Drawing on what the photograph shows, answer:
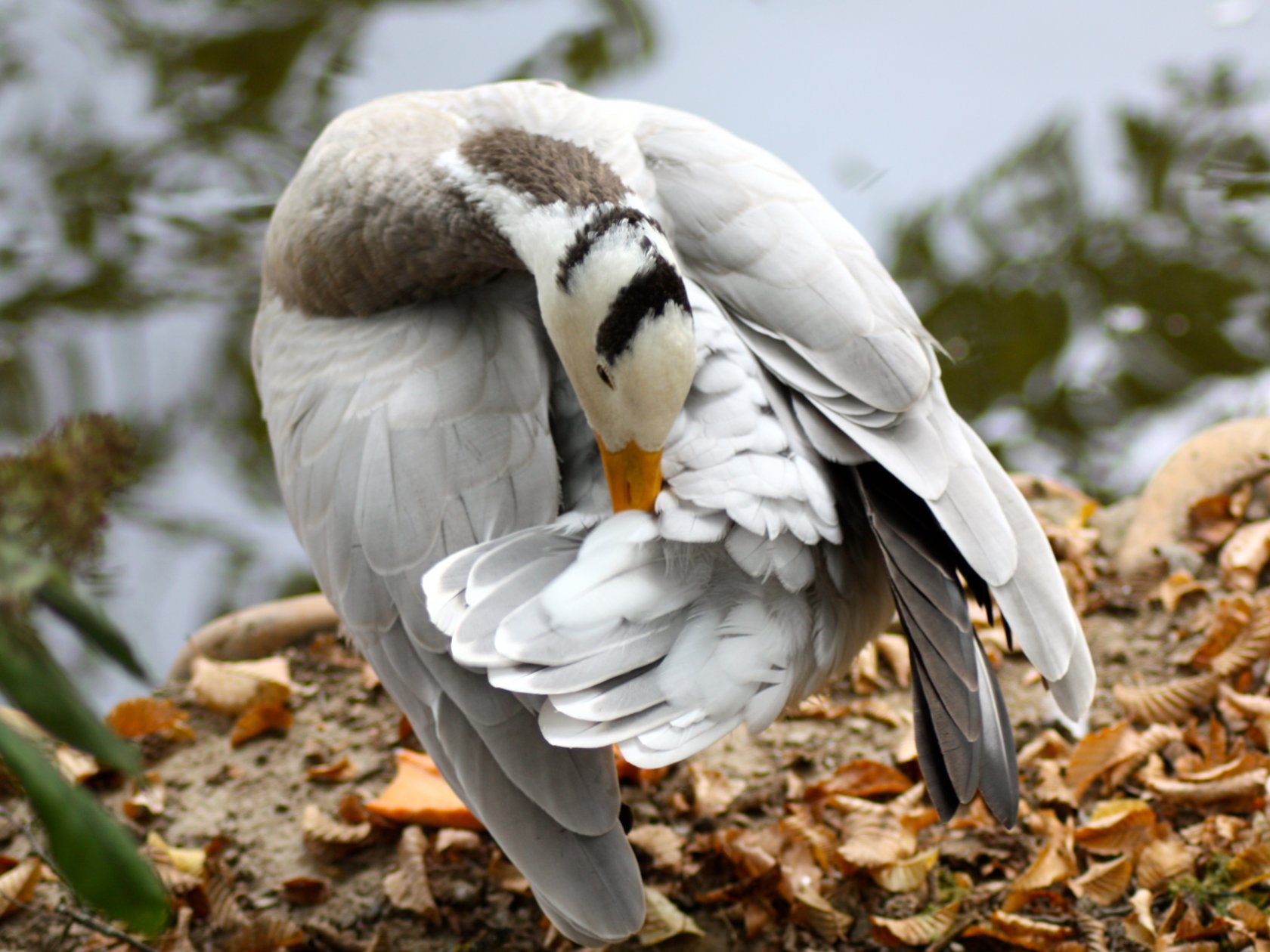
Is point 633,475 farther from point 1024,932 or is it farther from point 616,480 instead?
point 1024,932

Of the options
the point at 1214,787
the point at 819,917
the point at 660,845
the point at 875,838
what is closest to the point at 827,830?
the point at 875,838

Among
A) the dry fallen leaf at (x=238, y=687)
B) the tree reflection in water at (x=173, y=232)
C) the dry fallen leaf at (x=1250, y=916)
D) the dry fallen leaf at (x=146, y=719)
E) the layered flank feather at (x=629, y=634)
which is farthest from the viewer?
the tree reflection in water at (x=173, y=232)

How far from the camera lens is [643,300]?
1794 millimetres

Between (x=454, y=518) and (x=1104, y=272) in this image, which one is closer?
(x=454, y=518)

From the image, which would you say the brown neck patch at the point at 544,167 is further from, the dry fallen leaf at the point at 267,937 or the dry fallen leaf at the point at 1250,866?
the dry fallen leaf at the point at 1250,866

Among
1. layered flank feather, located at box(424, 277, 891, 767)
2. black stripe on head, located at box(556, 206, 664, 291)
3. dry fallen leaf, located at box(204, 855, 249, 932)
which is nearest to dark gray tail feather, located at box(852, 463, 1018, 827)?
layered flank feather, located at box(424, 277, 891, 767)

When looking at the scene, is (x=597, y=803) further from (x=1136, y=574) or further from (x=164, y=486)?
(x=164, y=486)

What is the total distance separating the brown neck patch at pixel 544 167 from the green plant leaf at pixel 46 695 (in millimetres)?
1127

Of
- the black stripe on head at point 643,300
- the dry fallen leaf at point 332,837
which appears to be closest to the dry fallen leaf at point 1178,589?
the black stripe on head at point 643,300

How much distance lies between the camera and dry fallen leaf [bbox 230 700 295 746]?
2996 mm

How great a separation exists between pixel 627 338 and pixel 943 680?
2.32 ft

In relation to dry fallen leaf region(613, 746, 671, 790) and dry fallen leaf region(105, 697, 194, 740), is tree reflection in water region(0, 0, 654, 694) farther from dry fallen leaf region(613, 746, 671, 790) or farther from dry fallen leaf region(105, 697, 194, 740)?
dry fallen leaf region(613, 746, 671, 790)

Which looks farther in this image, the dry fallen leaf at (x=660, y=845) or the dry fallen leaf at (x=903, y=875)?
the dry fallen leaf at (x=660, y=845)

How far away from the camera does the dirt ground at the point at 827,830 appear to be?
238cm
